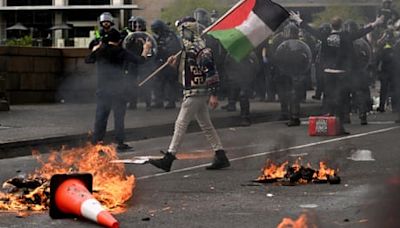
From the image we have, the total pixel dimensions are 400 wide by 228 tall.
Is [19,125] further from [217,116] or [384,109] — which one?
[384,109]

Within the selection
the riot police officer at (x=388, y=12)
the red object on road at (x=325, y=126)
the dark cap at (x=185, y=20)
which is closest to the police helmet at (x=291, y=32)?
the red object on road at (x=325, y=126)

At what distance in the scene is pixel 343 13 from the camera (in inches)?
324

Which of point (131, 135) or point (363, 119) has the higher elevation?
point (363, 119)

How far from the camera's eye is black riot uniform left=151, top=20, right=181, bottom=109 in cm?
1612

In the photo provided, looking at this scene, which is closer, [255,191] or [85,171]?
[255,191]

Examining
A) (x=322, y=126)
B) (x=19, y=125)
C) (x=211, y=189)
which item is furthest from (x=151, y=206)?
(x=19, y=125)

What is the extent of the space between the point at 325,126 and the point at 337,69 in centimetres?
108

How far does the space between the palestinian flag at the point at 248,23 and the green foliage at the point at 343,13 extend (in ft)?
1.21

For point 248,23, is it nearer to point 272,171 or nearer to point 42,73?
point 272,171

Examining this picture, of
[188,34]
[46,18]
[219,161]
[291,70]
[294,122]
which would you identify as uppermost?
[46,18]

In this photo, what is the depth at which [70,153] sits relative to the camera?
38.1ft

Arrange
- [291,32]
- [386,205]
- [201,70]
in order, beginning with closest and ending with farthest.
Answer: [386,205], [201,70], [291,32]

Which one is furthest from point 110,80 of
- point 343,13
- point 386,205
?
point 386,205

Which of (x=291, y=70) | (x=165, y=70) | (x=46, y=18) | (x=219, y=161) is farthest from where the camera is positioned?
(x=46, y=18)
